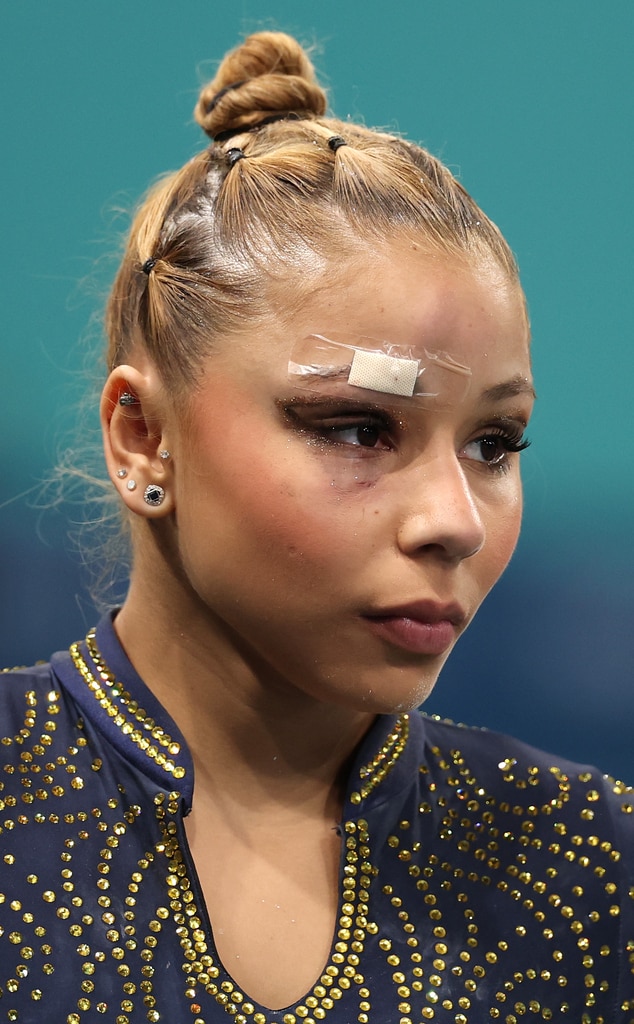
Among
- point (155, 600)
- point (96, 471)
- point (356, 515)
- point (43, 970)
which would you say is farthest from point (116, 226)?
point (43, 970)

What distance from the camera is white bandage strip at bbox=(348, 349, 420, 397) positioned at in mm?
1073

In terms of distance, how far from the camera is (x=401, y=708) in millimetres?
1132

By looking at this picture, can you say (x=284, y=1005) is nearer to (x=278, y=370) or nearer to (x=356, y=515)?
(x=356, y=515)

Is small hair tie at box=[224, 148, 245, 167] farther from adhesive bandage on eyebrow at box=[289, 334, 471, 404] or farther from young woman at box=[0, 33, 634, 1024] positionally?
adhesive bandage on eyebrow at box=[289, 334, 471, 404]

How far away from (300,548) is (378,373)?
0.51ft

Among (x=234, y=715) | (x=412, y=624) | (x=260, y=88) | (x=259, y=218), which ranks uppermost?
(x=260, y=88)

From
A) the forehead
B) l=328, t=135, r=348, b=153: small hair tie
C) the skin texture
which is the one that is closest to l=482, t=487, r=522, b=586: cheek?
the skin texture

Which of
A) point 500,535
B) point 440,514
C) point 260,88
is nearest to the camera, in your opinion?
point 440,514

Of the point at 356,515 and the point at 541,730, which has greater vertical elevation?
the point at 356,515

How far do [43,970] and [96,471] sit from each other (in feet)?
1.89

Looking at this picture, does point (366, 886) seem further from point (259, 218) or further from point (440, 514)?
point (259, 218)

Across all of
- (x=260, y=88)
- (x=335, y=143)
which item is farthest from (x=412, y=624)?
(x=260, y=88)

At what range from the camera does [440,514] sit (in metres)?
1.06

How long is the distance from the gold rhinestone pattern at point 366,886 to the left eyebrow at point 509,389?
0.37 meters
